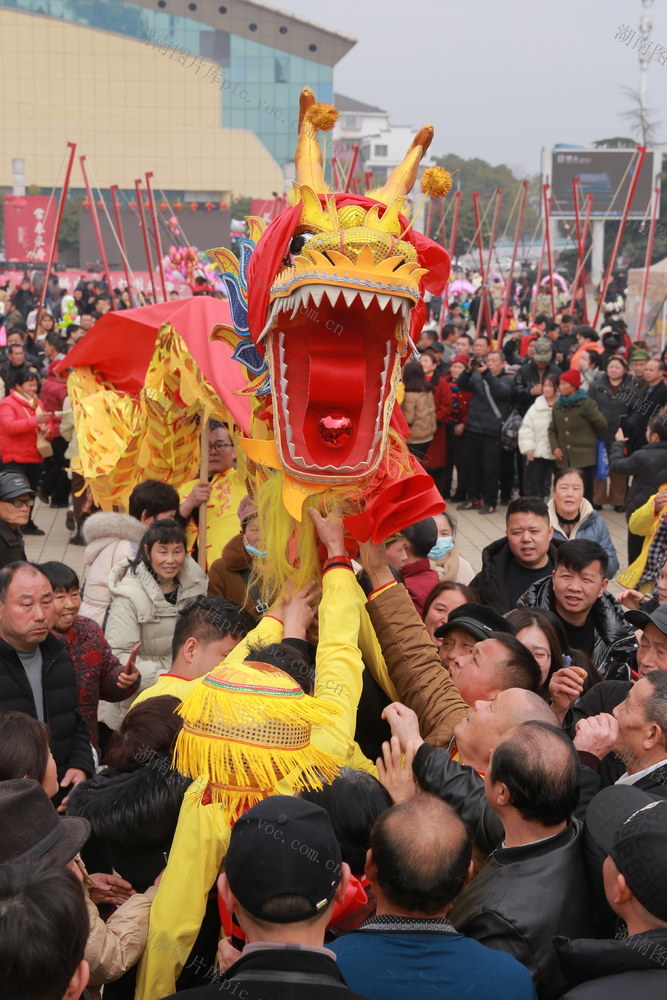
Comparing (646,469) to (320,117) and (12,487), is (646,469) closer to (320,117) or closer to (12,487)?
(12,487)

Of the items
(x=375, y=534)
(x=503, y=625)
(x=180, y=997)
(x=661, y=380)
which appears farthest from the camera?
(x=661, y=380)

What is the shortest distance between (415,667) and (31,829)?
1.18 meters

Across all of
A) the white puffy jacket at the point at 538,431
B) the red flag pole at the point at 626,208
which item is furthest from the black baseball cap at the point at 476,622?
the red flag pole at the point at 626,208

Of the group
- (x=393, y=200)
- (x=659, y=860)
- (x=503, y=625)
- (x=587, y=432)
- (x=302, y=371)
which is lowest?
(x=587, y=432)

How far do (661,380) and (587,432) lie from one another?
2.45 ft

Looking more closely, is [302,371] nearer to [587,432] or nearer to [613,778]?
[613,778]

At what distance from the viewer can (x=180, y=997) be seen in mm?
1687

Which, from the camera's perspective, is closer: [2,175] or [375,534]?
[375,534]

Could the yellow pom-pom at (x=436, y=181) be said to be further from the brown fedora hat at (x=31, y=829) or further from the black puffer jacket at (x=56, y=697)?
the brown fedora hat at (x=31, y=829)

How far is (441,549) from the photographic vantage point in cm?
502

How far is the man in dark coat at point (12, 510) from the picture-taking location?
5.25 m

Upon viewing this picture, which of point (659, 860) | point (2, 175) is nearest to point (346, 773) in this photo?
point (659, 860)

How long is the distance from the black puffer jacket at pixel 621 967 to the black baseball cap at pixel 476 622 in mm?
1412

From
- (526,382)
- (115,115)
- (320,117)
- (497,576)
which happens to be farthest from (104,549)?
(115,115)
